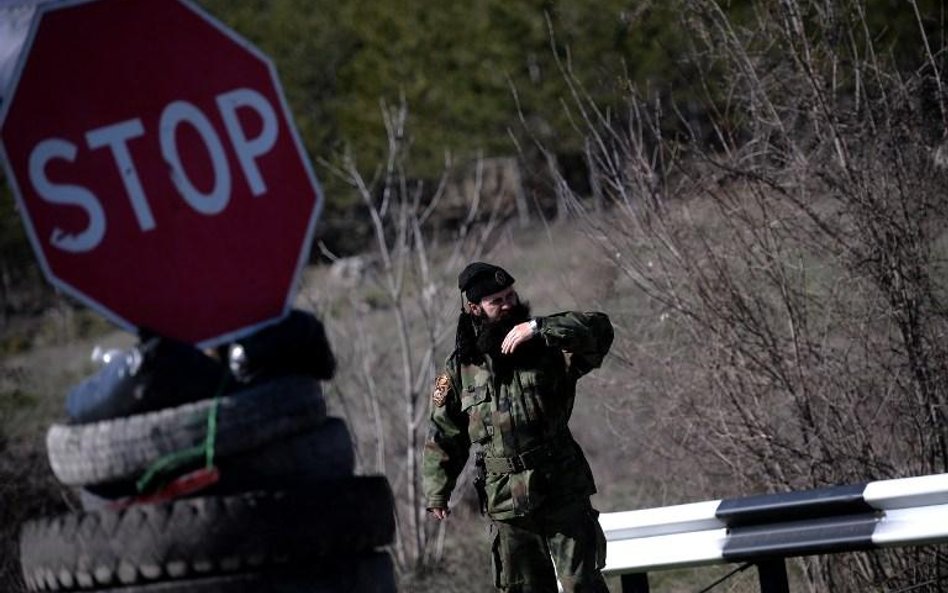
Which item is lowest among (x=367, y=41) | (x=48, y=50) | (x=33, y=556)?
(x=33, y=556)

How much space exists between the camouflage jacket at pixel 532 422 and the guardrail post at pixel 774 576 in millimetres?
866

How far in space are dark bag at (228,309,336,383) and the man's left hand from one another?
1.20 meters

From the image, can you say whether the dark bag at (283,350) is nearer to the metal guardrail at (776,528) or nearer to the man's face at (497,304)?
the man's face at (497,304)

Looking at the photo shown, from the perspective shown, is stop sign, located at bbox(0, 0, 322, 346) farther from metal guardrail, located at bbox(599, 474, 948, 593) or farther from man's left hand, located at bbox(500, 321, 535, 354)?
metal guardrail, located at bbox(599, 474, 948, 593)

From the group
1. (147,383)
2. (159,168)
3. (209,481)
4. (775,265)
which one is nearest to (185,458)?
(209,481)

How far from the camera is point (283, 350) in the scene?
4000 mm

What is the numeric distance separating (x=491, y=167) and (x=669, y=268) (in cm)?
2286

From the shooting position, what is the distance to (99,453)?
3.85m

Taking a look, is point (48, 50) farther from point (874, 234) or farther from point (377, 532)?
point (874, 234)

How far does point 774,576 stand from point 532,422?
126 centimetres

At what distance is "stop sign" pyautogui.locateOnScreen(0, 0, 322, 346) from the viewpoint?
346 cm

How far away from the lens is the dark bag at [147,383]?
3.74 metres

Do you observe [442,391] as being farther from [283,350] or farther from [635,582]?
[283,350]

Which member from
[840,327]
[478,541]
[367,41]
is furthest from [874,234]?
[367,41]
